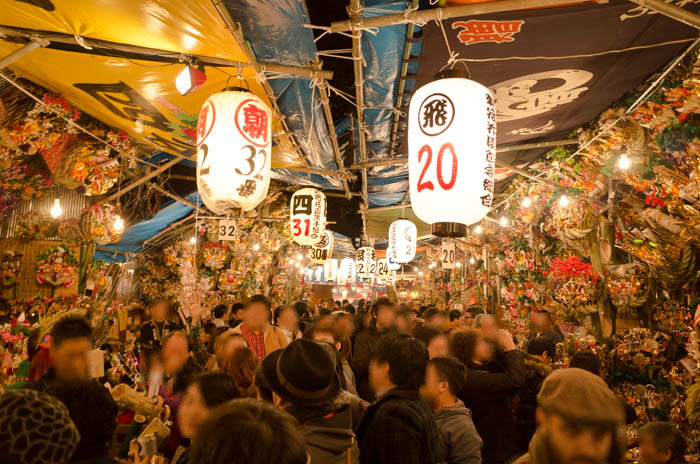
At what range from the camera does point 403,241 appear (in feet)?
37.5

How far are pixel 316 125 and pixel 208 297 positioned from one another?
28.0 feet

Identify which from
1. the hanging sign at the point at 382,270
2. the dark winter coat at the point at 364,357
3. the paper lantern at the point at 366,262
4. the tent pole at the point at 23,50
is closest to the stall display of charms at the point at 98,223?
the tent pole at the point at 23,50

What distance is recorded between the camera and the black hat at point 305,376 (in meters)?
2.14

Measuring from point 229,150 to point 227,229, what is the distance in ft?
24.5

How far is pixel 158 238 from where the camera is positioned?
13625mm

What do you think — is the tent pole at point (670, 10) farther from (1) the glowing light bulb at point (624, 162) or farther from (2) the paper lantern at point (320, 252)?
(2) the paper lantern at point (320, 252)

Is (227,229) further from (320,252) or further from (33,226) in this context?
(33,226)

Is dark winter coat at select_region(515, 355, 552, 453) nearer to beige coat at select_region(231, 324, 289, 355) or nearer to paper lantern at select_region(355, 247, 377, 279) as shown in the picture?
beige coat at select_region(231, 324, 289, 355)

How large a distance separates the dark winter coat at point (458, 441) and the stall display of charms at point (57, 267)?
6.46 meters

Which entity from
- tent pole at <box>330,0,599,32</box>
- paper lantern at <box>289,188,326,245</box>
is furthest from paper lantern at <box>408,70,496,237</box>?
paper lantern at <box>289,188,326,245</box>

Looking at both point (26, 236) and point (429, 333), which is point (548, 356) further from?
point (26, 236)

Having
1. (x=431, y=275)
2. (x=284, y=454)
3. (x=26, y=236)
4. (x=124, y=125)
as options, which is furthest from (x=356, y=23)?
(x=431, y=275)

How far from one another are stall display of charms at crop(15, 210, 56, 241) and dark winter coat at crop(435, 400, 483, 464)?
6.96 m

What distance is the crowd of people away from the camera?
1371 millimetres
